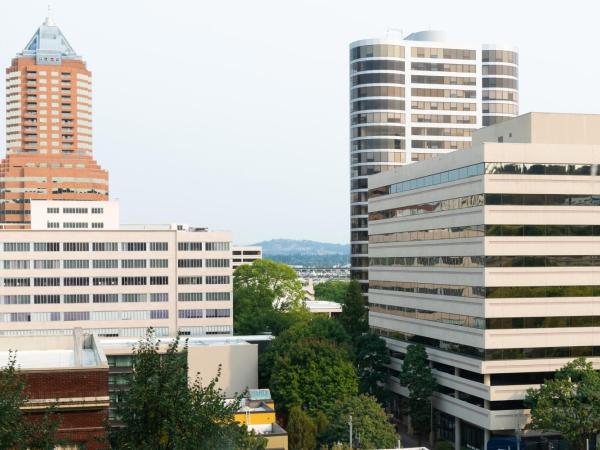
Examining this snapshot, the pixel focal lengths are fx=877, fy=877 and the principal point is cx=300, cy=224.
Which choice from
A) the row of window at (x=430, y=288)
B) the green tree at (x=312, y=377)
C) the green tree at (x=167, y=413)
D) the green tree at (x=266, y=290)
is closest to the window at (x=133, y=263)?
the green tree at (x=266, y=290)

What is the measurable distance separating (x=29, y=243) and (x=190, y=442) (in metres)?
107

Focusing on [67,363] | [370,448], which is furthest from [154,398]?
[370,448]

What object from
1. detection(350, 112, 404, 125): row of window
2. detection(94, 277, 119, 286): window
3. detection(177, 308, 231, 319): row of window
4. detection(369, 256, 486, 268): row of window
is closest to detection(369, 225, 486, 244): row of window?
detection(369, 256, 486, 268): row of window

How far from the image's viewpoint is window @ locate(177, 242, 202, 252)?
Result: 134750 millimetres

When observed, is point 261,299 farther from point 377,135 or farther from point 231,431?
point 231,431

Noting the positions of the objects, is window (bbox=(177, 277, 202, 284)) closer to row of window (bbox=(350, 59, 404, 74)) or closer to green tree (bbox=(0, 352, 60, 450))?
row of window (bbox=(350, 59, 404, 74))

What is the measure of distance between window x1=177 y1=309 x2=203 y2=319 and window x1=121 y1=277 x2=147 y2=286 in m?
7.23

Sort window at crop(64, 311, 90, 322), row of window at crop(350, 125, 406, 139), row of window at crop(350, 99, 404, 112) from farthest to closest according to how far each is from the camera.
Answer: row of window at crop(350, 125, 406, 139), row of window at crop(350, 99, 404, 112), window at crop(64, 311, 90, 322)

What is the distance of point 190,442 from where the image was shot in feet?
98.5

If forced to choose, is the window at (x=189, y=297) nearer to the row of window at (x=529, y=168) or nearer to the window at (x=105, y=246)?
the window at (x=105, y=246)

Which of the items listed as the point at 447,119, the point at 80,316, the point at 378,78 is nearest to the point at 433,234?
the point at 80,316

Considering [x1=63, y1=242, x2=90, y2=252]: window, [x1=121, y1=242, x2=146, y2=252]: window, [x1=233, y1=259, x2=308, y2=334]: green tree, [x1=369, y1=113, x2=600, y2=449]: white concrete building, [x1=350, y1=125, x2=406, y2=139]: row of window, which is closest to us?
[x1=369, y1=113, x2=600, y2=449]: white concrete building

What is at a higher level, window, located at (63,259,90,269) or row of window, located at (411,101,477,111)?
row of window, located at (411,101,477,111)

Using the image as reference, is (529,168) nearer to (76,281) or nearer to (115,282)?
(115,282)
